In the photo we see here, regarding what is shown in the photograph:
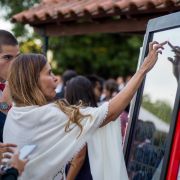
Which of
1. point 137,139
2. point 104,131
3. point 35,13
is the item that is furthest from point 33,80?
point 35,13

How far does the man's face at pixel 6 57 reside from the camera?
4121 mm

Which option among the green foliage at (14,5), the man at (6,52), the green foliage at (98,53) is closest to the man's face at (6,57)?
the man at (6,52)

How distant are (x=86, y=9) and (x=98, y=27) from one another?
23.0 inches

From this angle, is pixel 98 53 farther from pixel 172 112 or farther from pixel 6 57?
pixel 172 112

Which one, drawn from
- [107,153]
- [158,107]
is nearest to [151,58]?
[107,153]

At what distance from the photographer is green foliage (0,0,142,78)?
22734 millimetres

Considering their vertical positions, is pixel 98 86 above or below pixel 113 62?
above

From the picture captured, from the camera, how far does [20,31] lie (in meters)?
16.0

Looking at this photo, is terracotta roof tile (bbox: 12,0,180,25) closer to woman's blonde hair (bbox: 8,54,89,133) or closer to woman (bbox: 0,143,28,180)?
woman's blonde hair (bbox: 8,54,89,133)

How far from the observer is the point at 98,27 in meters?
7.41

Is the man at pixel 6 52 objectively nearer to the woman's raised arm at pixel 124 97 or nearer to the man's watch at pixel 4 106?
the man's watch at pixel 4 106

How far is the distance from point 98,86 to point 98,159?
587 centimetres

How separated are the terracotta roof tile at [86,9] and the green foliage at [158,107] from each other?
111 centimetres

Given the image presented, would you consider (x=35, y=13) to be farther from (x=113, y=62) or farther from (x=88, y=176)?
(x=113, y=62)
